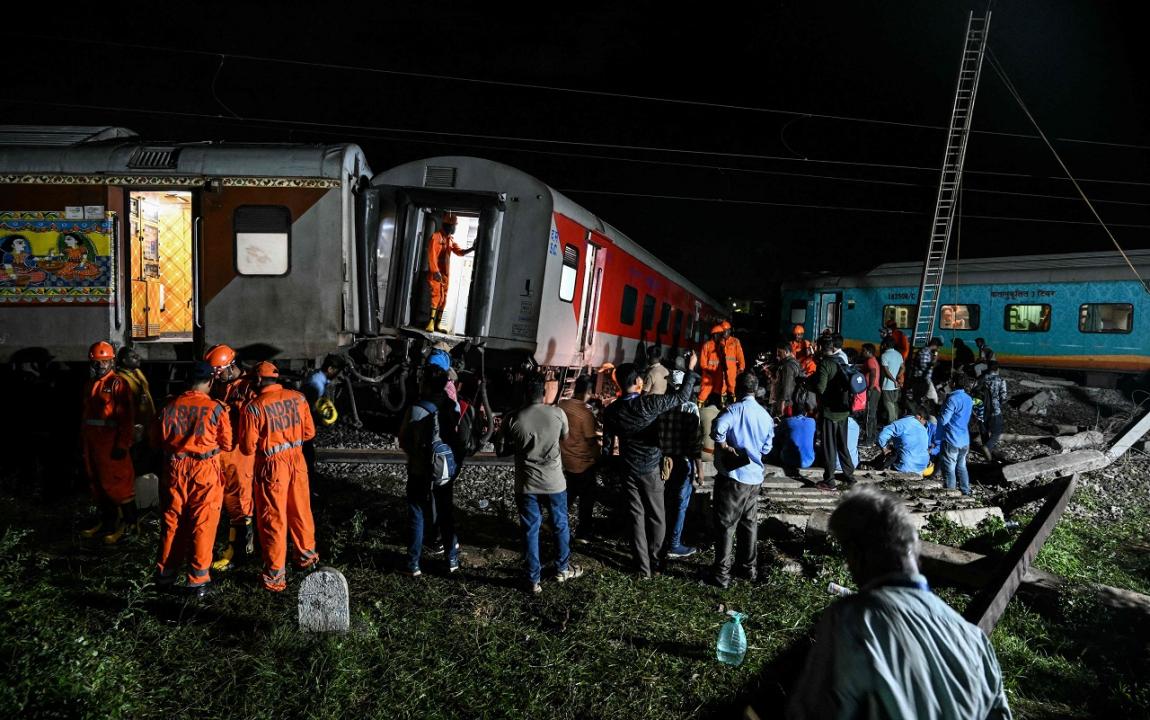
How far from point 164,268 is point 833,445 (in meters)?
9.89

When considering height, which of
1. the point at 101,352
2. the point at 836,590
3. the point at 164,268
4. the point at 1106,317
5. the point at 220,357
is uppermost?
the point at 1106,317

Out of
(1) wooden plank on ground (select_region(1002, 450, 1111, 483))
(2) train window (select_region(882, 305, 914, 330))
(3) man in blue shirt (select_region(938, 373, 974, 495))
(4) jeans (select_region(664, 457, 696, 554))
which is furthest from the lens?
(2) train window (select_region(882, 305, 914, 330))

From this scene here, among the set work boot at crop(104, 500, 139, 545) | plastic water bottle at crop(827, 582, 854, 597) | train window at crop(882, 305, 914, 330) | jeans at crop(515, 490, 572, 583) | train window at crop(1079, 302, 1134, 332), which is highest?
train window at crop(1079, 302, 1134, 332)

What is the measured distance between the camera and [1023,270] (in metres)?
15.2

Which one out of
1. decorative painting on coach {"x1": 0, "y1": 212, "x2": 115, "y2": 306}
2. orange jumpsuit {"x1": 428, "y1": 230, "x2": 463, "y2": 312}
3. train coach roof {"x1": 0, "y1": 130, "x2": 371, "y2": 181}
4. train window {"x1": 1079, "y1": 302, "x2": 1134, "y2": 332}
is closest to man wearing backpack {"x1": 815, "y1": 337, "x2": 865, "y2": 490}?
orange jumpsuit {"x1": 428, "y1": 230, "x2": 463, "y2": 312}

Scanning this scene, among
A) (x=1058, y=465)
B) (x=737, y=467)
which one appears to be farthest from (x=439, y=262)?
(x=1058, y=465)

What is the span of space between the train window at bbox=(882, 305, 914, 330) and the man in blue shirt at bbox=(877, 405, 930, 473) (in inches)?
400

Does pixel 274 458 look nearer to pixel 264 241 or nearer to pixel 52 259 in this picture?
pixel 264 241

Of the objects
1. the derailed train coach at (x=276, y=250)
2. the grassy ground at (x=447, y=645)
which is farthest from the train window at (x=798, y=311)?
the grassy ground at (x=447, y=645)

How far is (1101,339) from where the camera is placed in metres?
14.3

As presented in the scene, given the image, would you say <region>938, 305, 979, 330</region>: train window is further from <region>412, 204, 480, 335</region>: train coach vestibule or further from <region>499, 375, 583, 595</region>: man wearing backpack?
<region>499, 375, 583, 595</region>: man wearing backpack

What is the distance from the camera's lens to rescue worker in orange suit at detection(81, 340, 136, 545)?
563 cm

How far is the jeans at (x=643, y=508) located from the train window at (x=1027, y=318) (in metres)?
14.2

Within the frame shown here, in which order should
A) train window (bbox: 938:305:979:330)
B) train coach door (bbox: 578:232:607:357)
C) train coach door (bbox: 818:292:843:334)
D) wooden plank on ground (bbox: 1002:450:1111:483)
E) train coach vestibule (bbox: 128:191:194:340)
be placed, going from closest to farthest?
1. wooden plank on ground (bbox: 1002:450:1111:483)
2. train coach vestibule (bbox: 128:191:194:340)
3. train coach door (bbox: 578:232:607:357)
4. train window (bbox: 938:305:979:330)
5. train coach door (bbox: 818:292:843:334)
